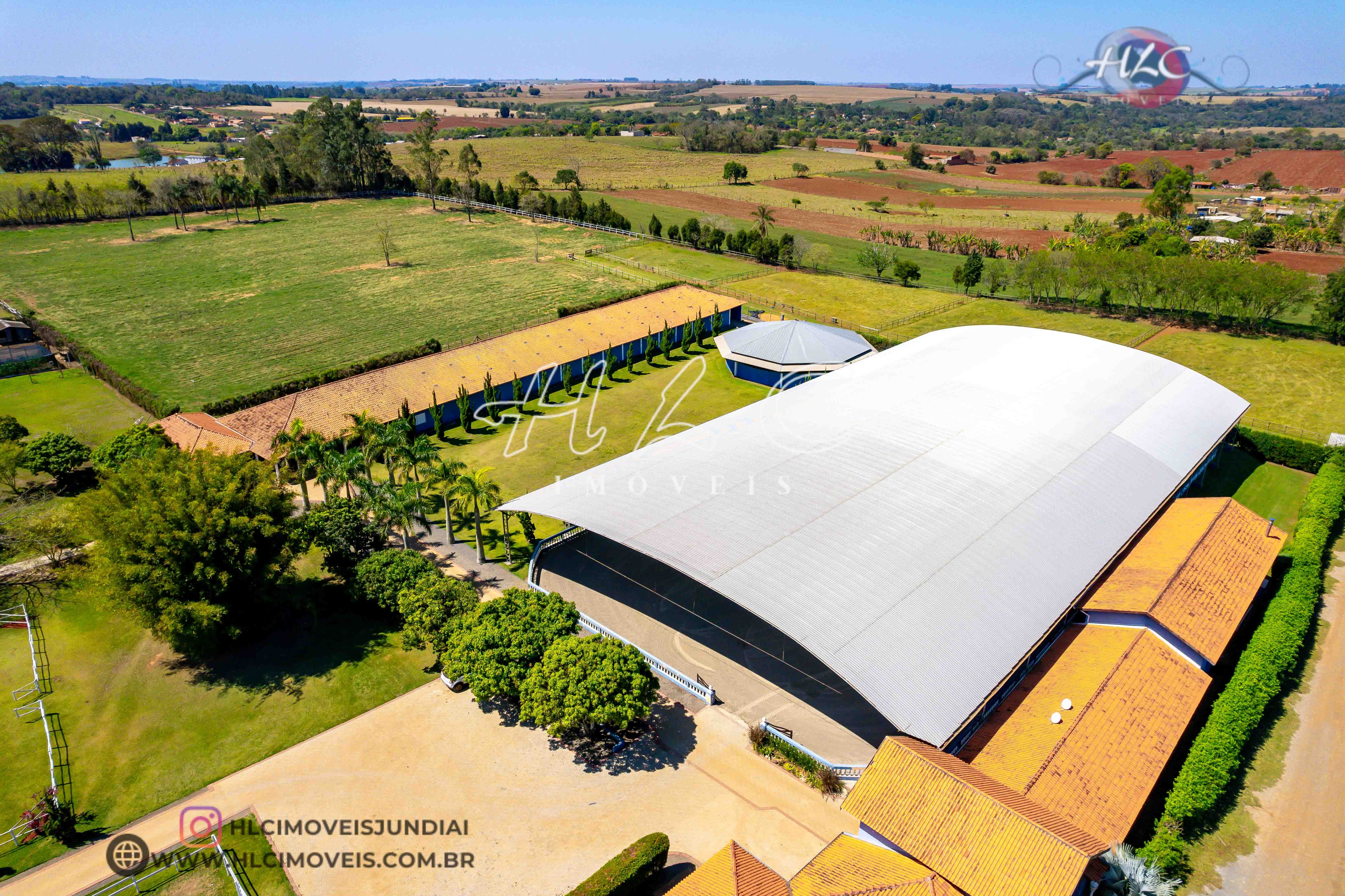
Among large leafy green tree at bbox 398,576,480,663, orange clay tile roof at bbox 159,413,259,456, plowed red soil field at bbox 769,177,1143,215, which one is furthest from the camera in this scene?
plowed red soil field at bbox 769,177,1143,215

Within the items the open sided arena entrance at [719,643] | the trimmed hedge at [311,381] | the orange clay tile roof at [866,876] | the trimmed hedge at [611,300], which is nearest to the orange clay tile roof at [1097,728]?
the open sided arena entrance at [719,643]

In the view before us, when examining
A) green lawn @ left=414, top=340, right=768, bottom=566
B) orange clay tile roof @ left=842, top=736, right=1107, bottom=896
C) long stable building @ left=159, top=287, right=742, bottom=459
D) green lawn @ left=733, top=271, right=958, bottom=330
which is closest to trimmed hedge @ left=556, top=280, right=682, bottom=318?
long stable building @ left=159, top=287, right=742, bottom=459

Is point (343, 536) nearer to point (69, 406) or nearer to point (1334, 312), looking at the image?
point (69, 406)

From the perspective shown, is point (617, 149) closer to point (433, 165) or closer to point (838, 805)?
point (433, 165)

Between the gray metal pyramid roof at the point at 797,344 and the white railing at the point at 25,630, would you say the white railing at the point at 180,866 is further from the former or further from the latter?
the gray metal pyramid roof at the point at 797,344

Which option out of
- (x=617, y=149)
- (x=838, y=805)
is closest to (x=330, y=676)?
(x=838, y=805)

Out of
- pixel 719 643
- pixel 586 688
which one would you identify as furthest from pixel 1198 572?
pixel 586 688

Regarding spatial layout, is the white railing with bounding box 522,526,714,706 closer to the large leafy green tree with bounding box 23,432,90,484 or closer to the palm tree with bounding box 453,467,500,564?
the palm tree with bounding box 453,467,500,564
